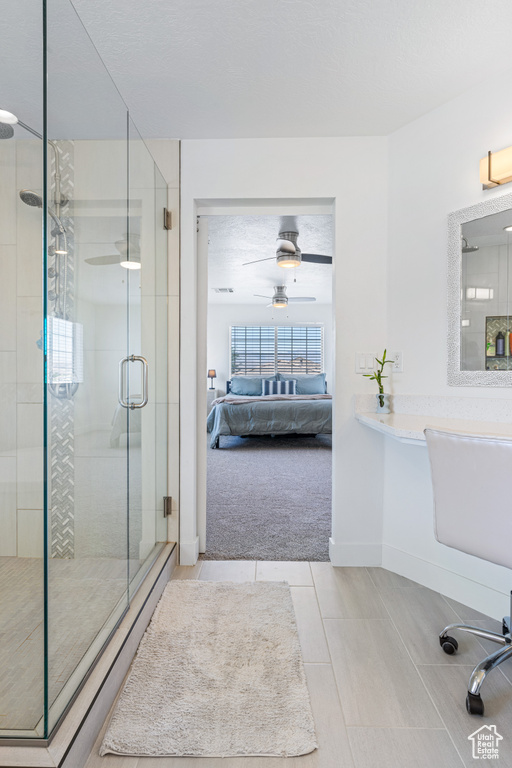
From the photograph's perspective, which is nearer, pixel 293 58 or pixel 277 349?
pixel 293 58

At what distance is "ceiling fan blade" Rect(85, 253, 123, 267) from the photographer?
157 cm

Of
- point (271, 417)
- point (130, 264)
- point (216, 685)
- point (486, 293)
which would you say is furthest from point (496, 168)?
point (271, 417)

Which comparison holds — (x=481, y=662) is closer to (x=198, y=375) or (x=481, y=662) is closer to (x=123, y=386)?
(x=123, y=386)

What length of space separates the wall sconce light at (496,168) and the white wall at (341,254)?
23.3 inches

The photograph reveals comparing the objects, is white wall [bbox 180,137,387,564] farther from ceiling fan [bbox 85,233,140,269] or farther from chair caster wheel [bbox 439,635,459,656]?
chair caster wheel [bbox 439,635,459,656]

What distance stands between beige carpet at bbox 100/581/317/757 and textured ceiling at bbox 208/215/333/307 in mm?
2440

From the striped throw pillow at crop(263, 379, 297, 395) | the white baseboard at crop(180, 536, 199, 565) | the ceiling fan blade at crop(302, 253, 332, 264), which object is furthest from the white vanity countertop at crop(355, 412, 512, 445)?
the striped throw pillow at crop(263, 379, 297, 395)

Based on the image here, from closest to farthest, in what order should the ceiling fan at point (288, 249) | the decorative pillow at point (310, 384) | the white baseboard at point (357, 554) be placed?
the white baseboard at point (357, 554)
the ceiling fan at point (288, 249)
the decorative pillow at point (310, 384)

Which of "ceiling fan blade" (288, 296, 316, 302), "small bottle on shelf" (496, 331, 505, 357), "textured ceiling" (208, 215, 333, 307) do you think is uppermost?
"textured ceiling" (208, 215, 333, 307)

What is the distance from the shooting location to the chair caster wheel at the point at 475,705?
4.67 ft

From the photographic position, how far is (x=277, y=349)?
8.86 meters

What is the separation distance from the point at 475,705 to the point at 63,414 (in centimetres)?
158

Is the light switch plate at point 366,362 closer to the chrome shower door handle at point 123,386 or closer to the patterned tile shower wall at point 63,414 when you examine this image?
the chrome shower door handle at point 123,386

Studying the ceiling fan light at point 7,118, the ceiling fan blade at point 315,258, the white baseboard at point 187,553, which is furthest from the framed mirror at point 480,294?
the ceiling fan blade at point 315,258
